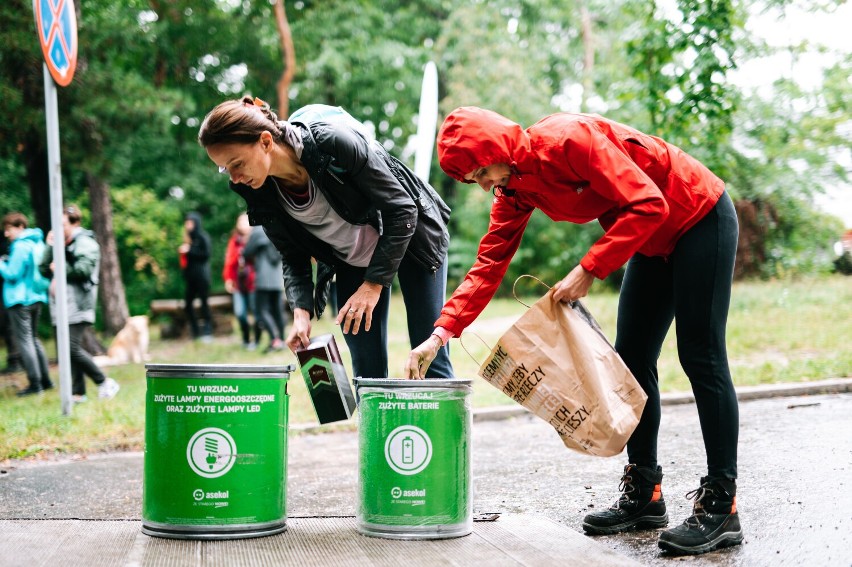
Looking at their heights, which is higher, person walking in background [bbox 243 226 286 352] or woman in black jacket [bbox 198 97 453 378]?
woman in black jacket [bbox 198 97 453 378]

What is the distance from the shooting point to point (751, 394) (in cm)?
712

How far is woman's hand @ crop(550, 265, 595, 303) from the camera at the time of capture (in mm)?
3081

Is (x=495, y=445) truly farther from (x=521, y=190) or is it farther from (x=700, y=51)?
(x=700, y=51)

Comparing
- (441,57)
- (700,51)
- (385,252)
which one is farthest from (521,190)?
(441,57)

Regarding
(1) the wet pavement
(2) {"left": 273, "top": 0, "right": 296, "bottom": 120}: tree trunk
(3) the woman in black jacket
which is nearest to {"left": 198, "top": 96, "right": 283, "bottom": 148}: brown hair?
(3) the woman in black jacket

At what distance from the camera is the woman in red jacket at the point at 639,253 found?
9.71ft

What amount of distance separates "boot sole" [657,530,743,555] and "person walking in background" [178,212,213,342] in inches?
466

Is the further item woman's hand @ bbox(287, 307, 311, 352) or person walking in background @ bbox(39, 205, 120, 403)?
person walking in background @ bbox(39, 205, 120, 403)

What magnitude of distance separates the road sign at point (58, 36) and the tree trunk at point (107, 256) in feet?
28.9

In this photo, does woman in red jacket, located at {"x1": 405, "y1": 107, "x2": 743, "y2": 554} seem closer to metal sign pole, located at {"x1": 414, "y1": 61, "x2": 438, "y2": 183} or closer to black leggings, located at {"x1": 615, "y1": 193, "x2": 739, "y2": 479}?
black leggings, located at {"x1": 615, "y1": 193, "x2": 739, "y2": 479}

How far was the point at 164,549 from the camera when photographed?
3057 millimetres

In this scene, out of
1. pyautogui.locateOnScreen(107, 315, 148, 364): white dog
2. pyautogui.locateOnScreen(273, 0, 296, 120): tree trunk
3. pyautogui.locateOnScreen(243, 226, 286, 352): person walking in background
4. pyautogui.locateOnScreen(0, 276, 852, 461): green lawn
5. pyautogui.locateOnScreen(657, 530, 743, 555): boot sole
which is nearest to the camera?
pyautogui.locateOnScreen(657, 530, 743, 555): boot sole

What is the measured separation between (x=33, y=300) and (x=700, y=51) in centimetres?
726

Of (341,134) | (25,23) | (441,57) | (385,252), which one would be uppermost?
(441,57)
